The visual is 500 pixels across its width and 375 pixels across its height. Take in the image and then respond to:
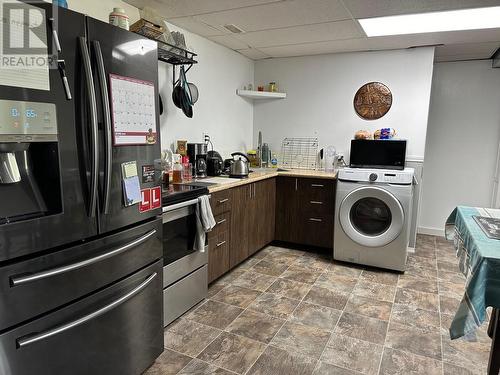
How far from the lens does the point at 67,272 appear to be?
4.33 ft

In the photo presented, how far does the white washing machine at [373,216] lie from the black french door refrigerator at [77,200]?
2173 millimetres

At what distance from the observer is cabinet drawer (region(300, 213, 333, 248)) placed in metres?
3.66

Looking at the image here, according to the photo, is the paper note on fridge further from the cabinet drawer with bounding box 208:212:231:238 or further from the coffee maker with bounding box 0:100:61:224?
the cabinet drawer with bounding box 208:212:231:238

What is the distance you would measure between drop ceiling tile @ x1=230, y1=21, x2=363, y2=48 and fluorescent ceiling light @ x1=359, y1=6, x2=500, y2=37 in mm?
147

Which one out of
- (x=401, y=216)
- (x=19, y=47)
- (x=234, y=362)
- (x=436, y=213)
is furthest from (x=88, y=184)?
(x=436, y=213)

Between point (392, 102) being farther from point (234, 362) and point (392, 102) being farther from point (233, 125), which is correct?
point (234, 362)

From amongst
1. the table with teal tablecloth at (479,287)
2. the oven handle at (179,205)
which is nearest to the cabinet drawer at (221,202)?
the oven handle at (179,205)

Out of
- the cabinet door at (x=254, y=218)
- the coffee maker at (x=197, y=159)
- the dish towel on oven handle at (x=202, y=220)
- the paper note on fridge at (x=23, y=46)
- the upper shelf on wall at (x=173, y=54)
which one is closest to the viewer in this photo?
the paper note on fridge at (x=23, y=46)

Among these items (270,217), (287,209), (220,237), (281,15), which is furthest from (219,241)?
(281,15)

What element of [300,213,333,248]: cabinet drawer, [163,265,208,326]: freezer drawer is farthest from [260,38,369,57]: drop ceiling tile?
[163,265,208,326]: freezer drawer

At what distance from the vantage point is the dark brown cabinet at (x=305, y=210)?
3625 millimetres

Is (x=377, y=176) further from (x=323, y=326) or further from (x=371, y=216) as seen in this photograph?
(x=323, y=326)

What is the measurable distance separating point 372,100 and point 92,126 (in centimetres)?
330

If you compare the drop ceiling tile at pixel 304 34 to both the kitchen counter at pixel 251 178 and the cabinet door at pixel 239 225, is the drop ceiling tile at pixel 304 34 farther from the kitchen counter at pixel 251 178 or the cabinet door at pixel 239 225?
the cabinet door at pixel 239 225
